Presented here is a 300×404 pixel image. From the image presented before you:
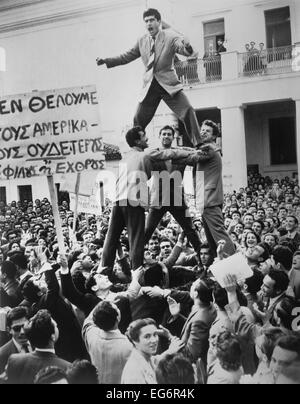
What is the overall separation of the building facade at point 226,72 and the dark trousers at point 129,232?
1.79ft

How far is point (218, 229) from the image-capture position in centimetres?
509

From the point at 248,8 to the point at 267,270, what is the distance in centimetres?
208

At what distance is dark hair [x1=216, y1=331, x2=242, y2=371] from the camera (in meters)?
4.77

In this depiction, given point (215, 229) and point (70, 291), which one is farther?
point (70, 291)

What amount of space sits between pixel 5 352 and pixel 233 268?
2014mm

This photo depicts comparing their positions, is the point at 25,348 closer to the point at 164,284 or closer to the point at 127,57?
the point at 164,284

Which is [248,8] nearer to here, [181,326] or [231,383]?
[181,326]

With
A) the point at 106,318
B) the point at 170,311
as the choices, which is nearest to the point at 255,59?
the point at 170,311

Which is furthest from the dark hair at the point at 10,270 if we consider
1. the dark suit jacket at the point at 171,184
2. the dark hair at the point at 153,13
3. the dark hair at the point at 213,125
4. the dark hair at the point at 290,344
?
the dark hair at the point at 153,13

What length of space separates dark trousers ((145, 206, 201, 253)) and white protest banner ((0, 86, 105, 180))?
589 mm

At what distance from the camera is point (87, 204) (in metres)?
5.51

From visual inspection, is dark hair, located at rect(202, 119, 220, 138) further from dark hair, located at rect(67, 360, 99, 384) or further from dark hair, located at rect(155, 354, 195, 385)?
dark hair, located at rect(67, 360, 99, 384)

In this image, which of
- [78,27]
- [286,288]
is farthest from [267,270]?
[78,27]

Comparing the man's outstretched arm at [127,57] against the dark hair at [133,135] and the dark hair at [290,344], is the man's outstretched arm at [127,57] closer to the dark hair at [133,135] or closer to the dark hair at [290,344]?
the dark hair at [133,135]
